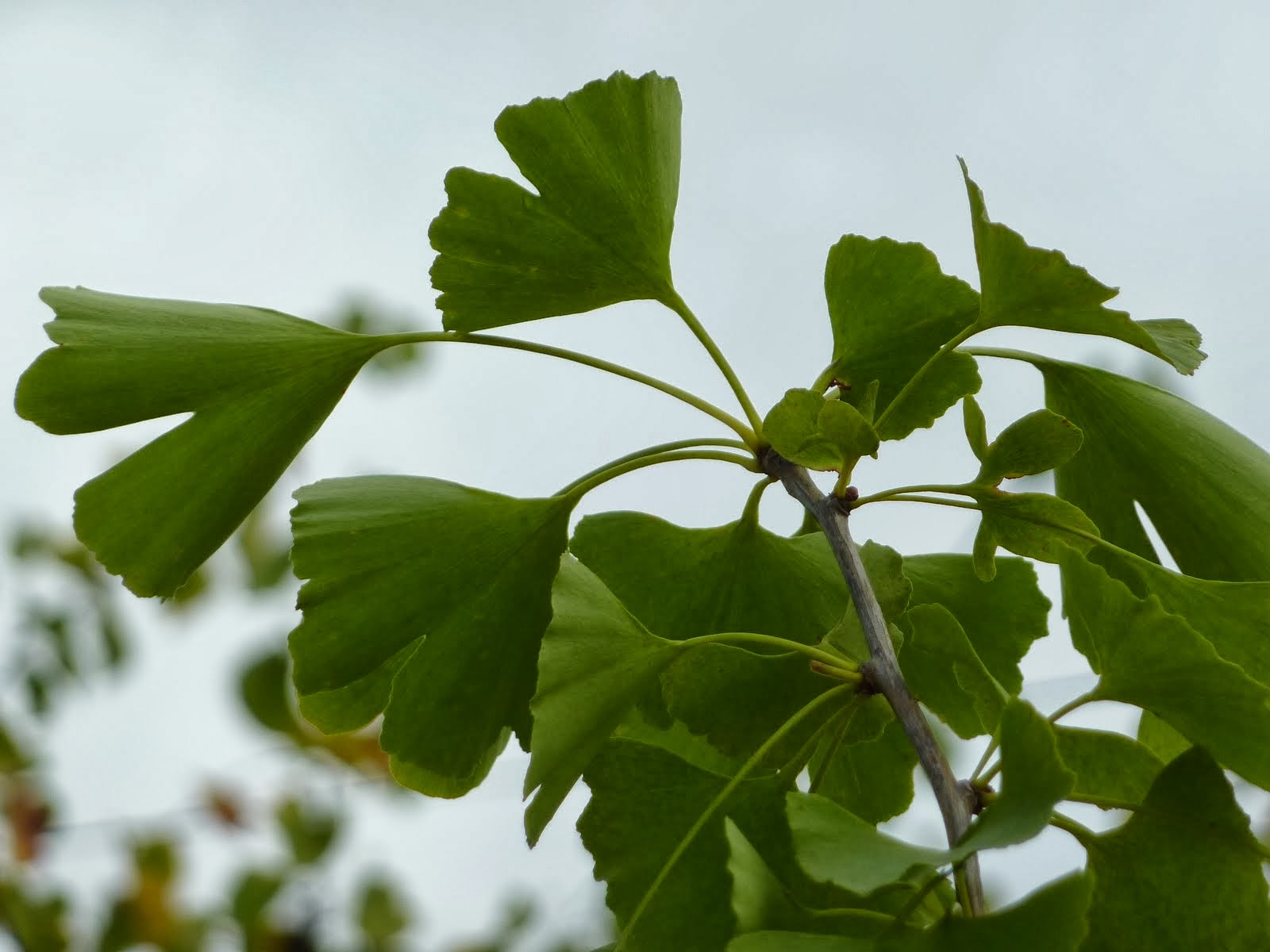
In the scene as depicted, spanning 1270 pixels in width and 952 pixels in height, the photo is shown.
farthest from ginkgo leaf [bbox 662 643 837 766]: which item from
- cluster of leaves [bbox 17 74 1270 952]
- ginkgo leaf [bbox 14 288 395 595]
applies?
ginkgo leaf [bbox 14 288 395 595]

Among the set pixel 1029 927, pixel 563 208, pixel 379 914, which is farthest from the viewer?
pixel 379 914

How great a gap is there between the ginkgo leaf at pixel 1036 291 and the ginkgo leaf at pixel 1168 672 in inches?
3.8

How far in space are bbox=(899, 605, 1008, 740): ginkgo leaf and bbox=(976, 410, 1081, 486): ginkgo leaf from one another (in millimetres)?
60

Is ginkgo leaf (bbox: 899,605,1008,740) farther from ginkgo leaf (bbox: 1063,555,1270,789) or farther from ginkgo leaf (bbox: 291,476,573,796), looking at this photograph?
ginkgo leaf (bbox: 291,476,573,796)

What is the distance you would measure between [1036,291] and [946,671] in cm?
19

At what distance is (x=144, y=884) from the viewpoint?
1.05m

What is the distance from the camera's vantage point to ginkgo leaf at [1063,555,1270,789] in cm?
43

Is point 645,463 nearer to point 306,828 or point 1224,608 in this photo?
point 1224,608

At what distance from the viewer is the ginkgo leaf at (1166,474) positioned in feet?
1.92

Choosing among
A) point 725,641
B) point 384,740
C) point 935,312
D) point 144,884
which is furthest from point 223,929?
point 935,312

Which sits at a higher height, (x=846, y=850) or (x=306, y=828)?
(x=846, y=850)

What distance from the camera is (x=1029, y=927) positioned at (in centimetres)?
37

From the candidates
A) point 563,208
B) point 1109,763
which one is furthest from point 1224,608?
point 563,208

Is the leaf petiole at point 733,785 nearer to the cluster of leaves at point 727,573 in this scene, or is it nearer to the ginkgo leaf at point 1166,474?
the cluster of leaves at point 727,573
